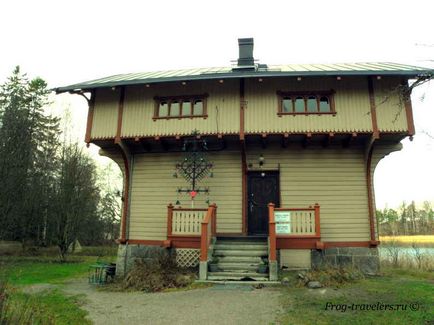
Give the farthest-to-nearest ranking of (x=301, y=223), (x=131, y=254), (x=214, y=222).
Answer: (x=131, y=254) → (x=214, y=222) → (x=301, y=223)

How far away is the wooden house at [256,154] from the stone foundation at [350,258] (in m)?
0.03

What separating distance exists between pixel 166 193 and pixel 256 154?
3510 millimetres

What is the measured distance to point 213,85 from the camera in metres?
12.2

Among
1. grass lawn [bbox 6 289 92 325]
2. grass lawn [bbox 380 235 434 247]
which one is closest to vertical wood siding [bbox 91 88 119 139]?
grass lawn [bbox 6 289 92 325]

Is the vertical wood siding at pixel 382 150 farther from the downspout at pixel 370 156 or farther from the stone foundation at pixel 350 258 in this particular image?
the stone foundation at pixel 350 258

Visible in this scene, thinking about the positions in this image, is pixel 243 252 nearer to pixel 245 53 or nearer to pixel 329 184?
pixel 329 184

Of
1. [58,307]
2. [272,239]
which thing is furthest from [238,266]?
[58,307]

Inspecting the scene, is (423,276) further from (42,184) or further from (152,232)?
(42,184)

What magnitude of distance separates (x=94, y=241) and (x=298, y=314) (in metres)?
30.1

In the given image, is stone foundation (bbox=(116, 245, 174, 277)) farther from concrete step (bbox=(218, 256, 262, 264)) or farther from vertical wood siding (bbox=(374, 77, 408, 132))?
vertical wood siding (bbox=(374, 77, 408, 132))

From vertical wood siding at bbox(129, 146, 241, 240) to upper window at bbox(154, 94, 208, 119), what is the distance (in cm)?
150

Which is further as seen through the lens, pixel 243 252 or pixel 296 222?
pixel 296 222

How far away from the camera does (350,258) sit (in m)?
11.1

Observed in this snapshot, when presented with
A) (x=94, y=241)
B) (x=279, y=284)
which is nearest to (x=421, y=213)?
(x=94, y=241)
